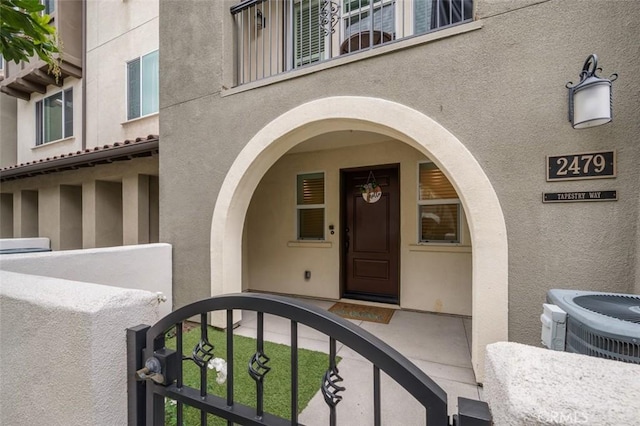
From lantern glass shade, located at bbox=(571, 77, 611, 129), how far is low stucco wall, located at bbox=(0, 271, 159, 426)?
362 centimetres

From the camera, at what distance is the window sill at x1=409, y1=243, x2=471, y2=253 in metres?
5.20

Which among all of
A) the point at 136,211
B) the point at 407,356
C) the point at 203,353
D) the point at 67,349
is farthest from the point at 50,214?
the point at 407,356

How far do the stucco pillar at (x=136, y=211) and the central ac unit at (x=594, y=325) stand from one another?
728 centimetres

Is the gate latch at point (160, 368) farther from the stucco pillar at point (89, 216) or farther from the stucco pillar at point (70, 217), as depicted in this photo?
the stucco pillar at point (70, 217)

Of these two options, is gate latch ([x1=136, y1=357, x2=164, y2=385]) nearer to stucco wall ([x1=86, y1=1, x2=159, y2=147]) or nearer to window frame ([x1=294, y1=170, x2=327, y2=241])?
window frame ([x1=294, y1=170, x2=327, y2=241])

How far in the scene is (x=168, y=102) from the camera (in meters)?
5.37

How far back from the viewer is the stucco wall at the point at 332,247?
531cm

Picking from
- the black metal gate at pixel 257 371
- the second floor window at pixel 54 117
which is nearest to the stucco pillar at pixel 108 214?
the second floor window at pixel 54 117

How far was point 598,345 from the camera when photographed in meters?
1.47

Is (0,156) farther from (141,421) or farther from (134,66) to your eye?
(141,421)

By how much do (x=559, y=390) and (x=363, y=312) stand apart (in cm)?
499

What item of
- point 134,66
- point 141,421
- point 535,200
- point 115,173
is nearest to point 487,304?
point 535,200

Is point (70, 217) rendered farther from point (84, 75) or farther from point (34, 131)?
point (34, 131)

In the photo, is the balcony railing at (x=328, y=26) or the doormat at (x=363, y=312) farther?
the doormat at (x=363, y=312)
